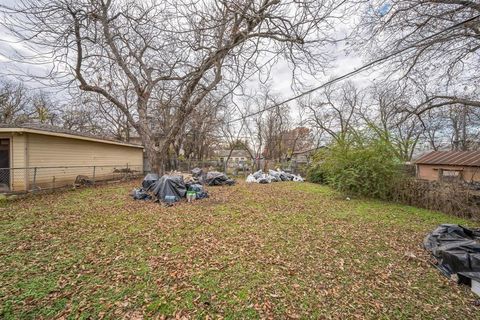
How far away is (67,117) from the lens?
21.1 meters

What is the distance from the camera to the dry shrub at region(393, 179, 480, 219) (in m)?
6.54

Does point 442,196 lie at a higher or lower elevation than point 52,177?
lower

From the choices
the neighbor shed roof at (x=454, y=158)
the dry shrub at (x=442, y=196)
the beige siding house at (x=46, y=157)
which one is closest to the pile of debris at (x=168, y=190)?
the beige siding house at (x=46, y=157)

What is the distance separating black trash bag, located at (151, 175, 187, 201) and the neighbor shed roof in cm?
1678

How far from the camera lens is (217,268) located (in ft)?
10.0

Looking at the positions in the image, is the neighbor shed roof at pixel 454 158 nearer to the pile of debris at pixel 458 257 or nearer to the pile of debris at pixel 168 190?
the pile of debris at pixel 458 257

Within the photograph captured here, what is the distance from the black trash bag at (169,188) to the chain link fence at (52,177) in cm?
449

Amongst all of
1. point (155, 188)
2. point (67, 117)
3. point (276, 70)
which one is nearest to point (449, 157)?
point (276, 70)

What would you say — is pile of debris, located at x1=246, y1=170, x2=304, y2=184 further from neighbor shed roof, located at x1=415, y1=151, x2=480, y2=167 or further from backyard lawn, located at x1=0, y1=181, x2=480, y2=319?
neighbor shed roof, located at x1=415, y1=151, x2=480, y2=167

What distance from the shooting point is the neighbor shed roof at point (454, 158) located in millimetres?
13125

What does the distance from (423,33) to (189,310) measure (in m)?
8.92

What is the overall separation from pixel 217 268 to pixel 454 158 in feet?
62.1

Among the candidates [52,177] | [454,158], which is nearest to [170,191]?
[52,177]

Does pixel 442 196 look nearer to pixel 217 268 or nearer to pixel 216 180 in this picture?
pixel 217 268
